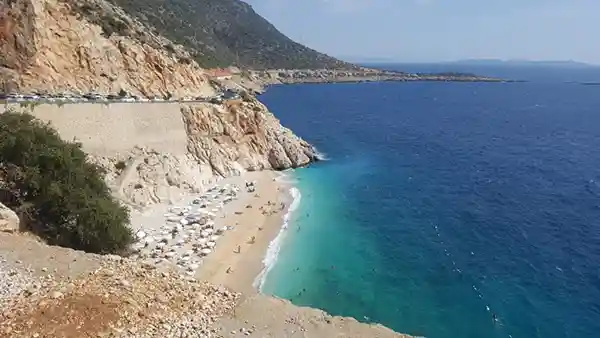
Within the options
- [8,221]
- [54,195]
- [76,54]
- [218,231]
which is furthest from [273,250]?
[76,54]

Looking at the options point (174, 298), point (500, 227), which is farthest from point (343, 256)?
point (174, 298)

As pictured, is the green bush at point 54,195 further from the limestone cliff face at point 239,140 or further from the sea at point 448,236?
the limestone cliff face at point 239,140

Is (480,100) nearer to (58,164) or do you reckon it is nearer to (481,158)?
(481,158)

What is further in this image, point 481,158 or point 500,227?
point 481,158

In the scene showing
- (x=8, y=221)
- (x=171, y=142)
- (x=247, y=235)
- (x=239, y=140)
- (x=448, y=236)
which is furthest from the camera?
(x=239, y=140)

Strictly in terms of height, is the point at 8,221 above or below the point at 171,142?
above

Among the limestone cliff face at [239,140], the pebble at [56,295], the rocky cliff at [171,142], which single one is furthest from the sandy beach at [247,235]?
the pebble at [56,295]

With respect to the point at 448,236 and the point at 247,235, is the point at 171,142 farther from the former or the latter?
the point at 448,236
